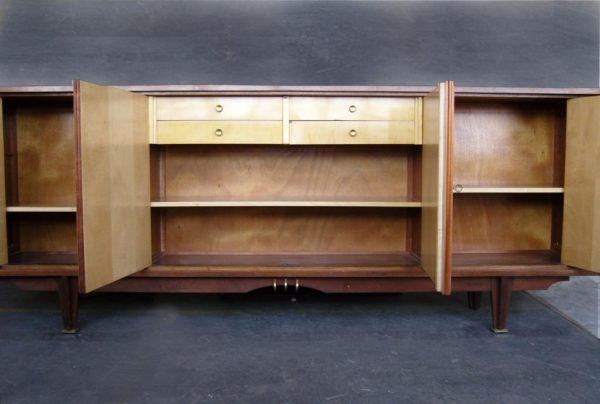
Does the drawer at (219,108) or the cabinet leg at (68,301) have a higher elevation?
the drawer at (219,108)

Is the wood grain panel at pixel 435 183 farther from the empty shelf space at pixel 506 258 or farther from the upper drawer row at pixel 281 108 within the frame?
the empty shelf space at pixel 506 258

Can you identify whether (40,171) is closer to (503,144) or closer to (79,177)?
(79,177)

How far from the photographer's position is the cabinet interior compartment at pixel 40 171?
2.75m

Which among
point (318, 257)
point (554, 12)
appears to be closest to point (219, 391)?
point (318, 257)

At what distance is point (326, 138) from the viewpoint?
251 cm

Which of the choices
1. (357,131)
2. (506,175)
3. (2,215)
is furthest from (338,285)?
(2,215)

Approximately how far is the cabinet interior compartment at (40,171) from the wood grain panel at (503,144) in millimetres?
2259

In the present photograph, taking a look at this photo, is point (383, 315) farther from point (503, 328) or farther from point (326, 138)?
point (326, 138)

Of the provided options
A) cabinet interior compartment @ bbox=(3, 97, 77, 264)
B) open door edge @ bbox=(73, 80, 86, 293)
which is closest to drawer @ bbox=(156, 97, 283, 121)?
open door edge @ bbox=(73, 80, 86, 293)

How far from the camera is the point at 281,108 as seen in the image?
2486 millimetres

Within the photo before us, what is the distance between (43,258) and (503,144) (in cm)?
268

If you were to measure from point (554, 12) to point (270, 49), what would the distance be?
206 cm

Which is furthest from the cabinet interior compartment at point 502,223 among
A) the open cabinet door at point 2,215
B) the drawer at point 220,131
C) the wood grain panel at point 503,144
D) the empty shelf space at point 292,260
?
the open cabinet door at point 2,215

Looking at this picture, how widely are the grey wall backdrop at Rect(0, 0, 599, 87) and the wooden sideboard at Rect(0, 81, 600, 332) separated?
727mm
